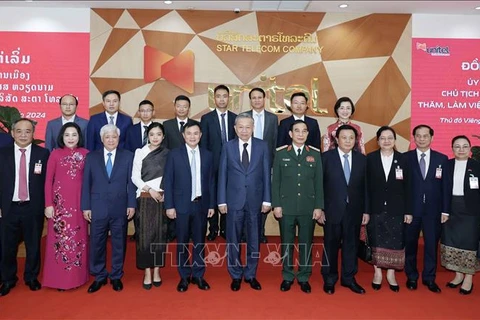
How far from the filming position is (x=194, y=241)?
11.7 feet

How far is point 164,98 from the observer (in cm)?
608

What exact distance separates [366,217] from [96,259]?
2.46 metres

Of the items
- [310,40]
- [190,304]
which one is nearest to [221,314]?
[190,304]

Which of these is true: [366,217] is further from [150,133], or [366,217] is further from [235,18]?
[235,18]

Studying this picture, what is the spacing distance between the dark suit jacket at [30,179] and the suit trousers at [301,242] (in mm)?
2189

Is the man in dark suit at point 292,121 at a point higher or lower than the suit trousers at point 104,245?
higher

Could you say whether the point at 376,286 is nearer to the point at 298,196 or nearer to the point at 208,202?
the point at 298,196

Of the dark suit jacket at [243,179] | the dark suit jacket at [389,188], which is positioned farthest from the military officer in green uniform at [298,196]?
the dark suit jacket at [389,188]

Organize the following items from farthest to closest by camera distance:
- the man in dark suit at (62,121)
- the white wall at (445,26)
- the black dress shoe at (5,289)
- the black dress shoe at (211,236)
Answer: the white wall at (445,26) → the black dress shoe at (211,236) → the man in dark suit at (62,121) → the black dress shoe at (5,289)

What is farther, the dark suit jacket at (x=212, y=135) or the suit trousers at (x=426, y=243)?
the dark suit jacket at (x=212, y=135)

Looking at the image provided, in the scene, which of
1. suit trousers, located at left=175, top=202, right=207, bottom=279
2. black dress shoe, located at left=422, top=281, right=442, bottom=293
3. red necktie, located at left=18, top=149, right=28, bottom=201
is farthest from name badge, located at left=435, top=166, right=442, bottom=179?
red necktie, located at left=18, top=149, right=28, bottom=201

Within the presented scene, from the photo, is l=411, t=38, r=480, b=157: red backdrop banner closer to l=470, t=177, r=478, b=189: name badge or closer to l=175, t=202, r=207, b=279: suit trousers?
l=470, t=177, r=478, b=189: name badge

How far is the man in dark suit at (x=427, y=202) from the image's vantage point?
3.65 metres

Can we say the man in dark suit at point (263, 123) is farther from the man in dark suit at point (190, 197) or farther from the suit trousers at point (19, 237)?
the suit trousers at point (19, 237)
